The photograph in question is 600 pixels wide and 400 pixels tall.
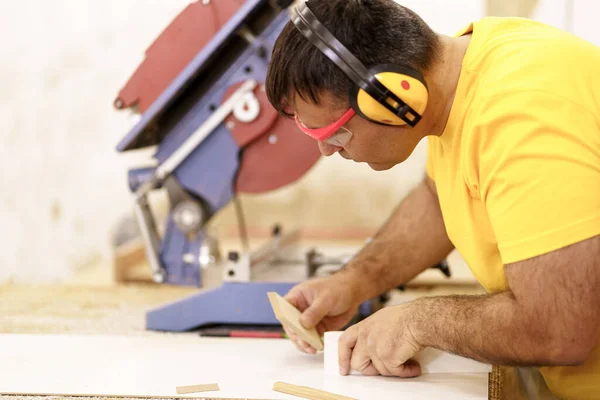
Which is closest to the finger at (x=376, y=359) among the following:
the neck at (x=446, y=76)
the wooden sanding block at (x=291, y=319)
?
the wooden sanding block at (x=291, y=319)

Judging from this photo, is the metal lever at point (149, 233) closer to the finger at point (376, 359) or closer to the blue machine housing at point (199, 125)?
the blue machine housing at point (199, 125)

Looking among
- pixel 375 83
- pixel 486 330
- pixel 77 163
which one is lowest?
pixel 486 330

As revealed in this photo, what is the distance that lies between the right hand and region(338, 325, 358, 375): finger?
0.12 meters

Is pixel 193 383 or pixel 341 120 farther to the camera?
pixel 193 383

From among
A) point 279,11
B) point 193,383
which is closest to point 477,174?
point 193,383

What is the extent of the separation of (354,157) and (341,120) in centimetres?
8

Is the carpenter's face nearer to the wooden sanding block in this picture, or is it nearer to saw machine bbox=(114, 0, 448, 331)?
the wooden sanding block

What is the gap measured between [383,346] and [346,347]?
80 mm

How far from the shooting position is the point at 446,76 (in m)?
0.99

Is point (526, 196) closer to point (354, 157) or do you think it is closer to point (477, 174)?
point (477, 174)

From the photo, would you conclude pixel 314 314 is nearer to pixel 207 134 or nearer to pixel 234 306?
pixel 234 306

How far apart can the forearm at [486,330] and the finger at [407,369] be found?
10cm

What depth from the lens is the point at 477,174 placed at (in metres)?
0.96

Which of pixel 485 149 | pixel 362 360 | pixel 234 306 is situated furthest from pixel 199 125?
pixel 485 149
